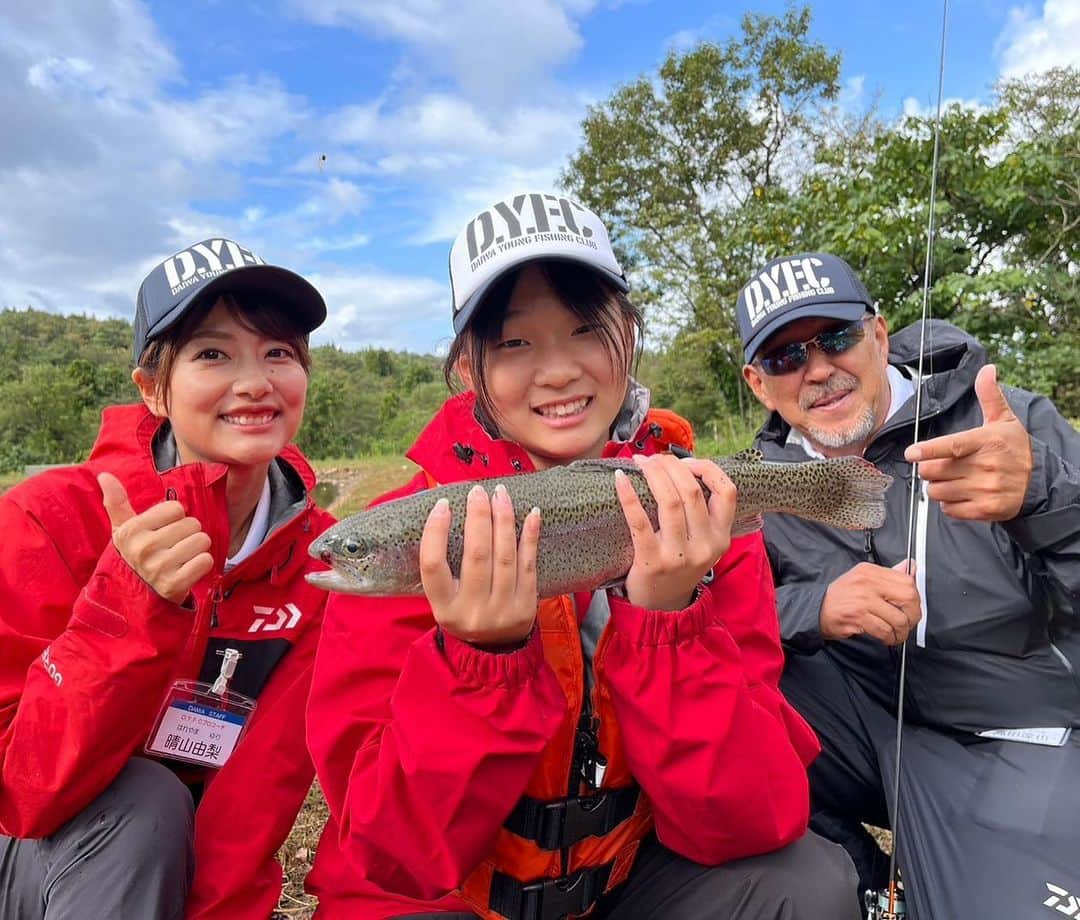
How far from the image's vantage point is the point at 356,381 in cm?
6681

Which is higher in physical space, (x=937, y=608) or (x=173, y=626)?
(x=937, y=608)

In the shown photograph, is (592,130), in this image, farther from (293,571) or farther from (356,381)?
(356,381)

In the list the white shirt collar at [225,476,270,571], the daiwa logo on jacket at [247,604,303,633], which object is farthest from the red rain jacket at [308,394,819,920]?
the white shirt collar at [225,476,270,571]

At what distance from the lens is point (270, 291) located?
3.31 metres

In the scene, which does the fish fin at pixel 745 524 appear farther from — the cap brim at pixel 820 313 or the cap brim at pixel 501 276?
the cap brim at pixel 820 313

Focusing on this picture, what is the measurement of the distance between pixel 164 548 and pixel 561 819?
1.54 m

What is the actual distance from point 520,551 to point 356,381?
67011mm

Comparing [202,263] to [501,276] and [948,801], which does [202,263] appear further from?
[948,801]

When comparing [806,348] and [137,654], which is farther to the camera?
[806,348]

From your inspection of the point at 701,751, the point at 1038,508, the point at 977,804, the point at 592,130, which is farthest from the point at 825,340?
the point at 592,130

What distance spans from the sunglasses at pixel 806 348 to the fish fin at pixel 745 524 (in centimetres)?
209

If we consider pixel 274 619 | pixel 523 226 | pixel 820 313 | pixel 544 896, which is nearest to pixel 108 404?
pixel 274 619

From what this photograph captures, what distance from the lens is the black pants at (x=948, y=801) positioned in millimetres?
2887

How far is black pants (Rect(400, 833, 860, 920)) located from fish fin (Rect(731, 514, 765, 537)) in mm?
978
